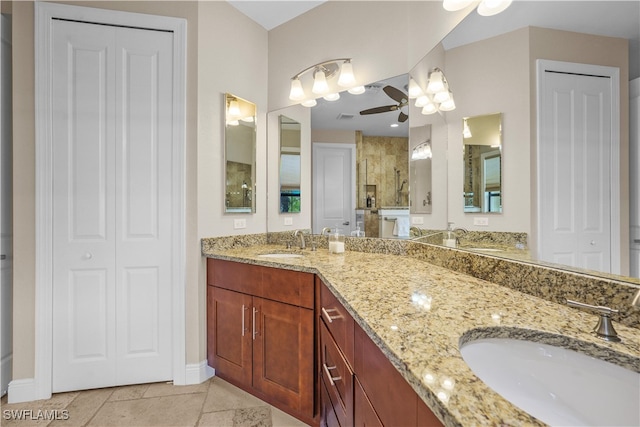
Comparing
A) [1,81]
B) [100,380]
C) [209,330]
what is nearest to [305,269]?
[209,330]

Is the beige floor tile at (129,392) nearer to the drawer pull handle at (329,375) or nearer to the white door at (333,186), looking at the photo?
the drawer pull handle at (329,375)

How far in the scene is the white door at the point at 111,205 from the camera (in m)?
1.84

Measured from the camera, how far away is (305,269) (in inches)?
59.8

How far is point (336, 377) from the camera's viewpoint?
118cm

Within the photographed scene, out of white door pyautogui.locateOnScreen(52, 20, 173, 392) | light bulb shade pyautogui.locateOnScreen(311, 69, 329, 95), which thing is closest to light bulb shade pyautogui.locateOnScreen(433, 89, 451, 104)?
light bulb shade pyautogui.locateOnScreen(311, 69, 329, 95)

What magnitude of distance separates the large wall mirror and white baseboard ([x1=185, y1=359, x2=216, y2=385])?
1283mm

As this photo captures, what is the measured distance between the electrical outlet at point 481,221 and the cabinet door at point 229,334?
4.33 ft

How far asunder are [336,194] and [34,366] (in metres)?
2.25

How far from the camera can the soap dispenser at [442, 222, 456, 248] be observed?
4.62 ft

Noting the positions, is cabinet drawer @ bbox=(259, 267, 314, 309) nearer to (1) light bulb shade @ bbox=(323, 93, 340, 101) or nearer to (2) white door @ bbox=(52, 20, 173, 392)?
(2) white door @ bbox=(52, 20, 173, 392)

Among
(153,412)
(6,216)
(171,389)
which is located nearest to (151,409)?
(153,412)

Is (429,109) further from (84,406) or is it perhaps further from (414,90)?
(84,406)

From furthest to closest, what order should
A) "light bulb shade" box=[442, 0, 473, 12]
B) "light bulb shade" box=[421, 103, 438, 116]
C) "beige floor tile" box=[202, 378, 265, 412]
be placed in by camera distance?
"beige floor tile" box=[202, 378, 265, 412] → "light bulb shade" box=[421, 103, 438, 116] → "light bulb shade" box=[442, 0, 473, 12]

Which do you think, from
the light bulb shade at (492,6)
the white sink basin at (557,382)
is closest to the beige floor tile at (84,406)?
the white sink basin at (557,382)
